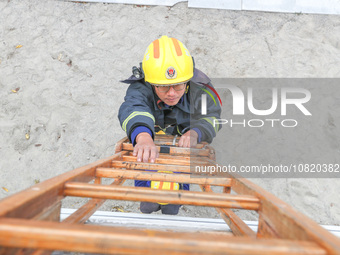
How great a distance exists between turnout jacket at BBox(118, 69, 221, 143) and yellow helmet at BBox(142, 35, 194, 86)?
0.61ft

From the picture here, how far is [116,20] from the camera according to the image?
170 inches

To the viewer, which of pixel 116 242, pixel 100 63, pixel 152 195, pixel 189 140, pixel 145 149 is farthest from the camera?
pixel 100 63

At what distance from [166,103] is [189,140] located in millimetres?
400

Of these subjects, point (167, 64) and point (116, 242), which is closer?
point (116, 242)

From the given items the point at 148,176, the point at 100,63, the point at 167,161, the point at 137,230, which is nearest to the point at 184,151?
the point at 167,161

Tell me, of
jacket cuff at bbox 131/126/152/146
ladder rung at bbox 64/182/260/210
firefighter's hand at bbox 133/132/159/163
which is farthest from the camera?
jacket cuff at bbox 131/126/152/146

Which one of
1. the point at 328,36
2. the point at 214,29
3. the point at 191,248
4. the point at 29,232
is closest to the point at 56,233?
the point at 29,232

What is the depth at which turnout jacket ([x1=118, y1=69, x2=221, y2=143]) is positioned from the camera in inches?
85.2

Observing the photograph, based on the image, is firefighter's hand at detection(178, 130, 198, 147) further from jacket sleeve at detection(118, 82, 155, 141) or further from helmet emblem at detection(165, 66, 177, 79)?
helmet emblem at detection(165, 66, 177, 79)

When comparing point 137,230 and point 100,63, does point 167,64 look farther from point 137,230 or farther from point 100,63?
point 100,63

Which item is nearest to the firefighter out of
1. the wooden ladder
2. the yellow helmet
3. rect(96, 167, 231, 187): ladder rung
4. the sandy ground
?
the yellow helmet

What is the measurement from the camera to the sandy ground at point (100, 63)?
314cm

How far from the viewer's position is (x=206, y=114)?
247cm

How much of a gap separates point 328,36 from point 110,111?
3.77 m
